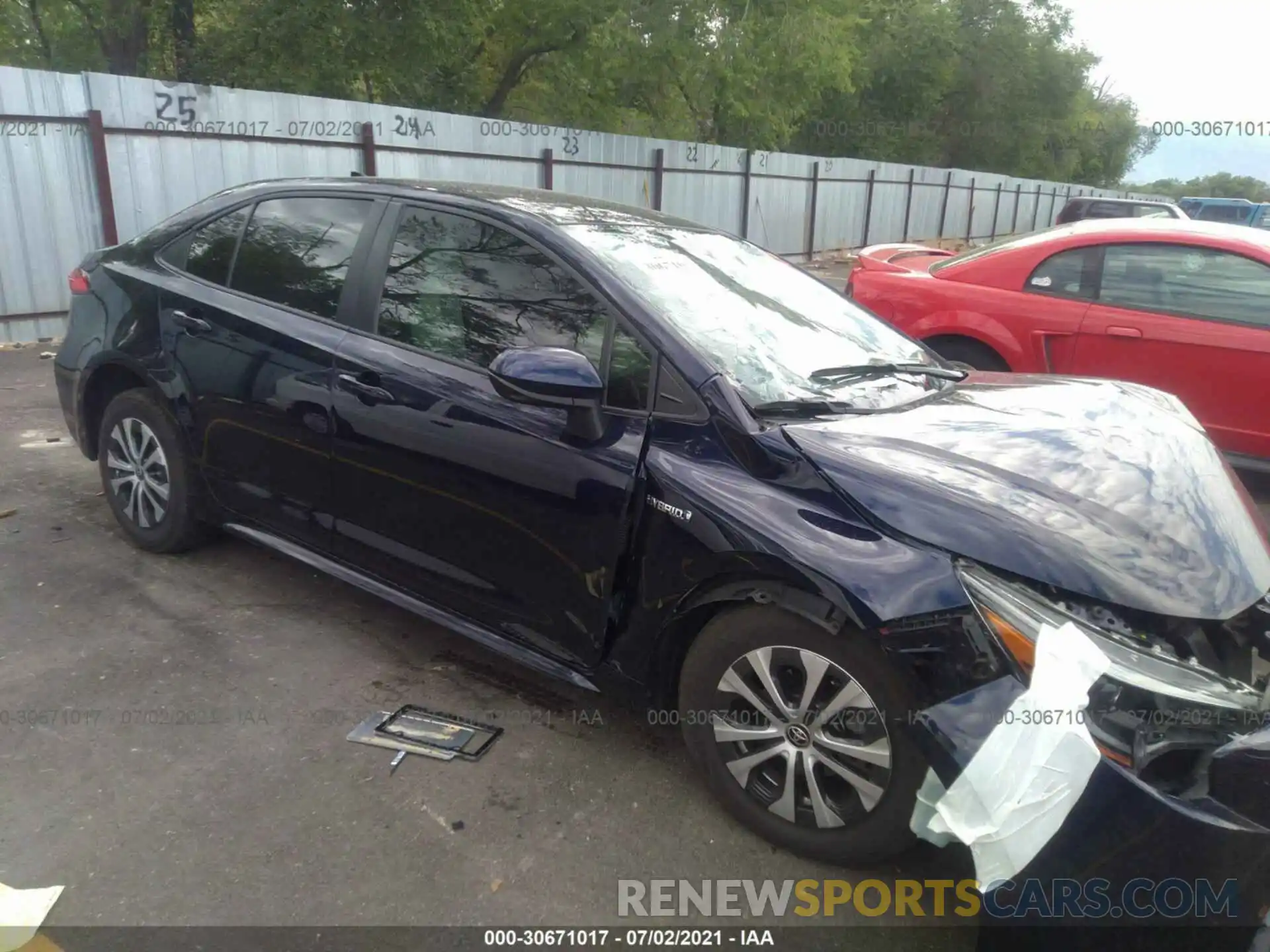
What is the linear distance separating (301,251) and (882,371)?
222cm

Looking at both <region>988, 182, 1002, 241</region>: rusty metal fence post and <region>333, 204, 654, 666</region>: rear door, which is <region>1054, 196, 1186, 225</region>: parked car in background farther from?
<region>988, 182, 1002, 241</region>: rusty metal fence post

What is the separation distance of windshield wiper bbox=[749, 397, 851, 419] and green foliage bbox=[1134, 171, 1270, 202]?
88062mm

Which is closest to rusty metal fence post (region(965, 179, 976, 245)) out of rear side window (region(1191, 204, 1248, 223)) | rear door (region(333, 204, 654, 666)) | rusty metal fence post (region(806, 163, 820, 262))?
rear side window (region(1191, 204, 1248, 223))

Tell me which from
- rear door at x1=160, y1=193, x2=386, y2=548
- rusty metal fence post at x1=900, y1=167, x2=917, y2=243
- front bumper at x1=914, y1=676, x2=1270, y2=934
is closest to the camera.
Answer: front bumper at x1=914, y1=676, x2=1270, y2=934

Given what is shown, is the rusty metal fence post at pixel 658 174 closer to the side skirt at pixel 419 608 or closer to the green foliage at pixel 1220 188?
the side skirt at pixel 419 608

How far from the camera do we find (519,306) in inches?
122

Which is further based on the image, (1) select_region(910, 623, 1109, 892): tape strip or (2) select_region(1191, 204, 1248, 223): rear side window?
(2) select_region(1191, 204, 1248, 223): rear side window

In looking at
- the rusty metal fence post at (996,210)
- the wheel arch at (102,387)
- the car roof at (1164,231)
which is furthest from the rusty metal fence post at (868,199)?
the wheel arch at (102,387)

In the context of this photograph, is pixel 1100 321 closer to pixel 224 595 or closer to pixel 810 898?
pixel 810 898

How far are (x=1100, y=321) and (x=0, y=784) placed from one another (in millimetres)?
5692

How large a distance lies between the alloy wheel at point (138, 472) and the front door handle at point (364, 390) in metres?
1.21

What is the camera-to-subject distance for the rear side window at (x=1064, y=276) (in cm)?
584

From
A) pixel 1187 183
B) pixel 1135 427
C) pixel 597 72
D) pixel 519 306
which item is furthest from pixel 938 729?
pixel 1187 183

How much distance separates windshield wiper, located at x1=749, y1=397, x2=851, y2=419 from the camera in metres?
2.73
